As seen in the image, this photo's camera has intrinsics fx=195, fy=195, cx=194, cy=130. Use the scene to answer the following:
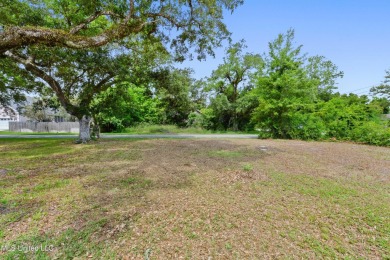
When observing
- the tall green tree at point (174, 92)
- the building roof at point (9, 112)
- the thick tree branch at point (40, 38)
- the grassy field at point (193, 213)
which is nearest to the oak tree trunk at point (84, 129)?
the tall green tree at point (174, 92)

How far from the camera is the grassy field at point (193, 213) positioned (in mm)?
2188

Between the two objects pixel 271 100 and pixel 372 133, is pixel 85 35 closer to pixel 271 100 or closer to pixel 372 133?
pixel 271 100

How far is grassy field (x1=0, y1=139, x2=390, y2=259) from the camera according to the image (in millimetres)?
2188

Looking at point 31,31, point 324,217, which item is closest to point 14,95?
point 31,31

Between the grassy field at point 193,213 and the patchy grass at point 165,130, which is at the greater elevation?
the patchy grass at point 165,130

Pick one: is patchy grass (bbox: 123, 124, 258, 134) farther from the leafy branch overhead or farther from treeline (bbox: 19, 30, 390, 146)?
the leafy branch overhead

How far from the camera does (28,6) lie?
25.5ft

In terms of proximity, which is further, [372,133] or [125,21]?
[372,133]

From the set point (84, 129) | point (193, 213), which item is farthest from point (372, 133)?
point (84, 129)

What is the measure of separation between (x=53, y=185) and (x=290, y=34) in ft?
48.5

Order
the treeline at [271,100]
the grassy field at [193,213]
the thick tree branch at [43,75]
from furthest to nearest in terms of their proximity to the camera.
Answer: the treeline at [271,100]
the thick tree branch at [43,75]
the grassy field at [193,213]

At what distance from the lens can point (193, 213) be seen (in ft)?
9.57

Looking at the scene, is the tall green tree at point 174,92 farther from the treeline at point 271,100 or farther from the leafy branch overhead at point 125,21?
the leafy branch overhead at point 125,21

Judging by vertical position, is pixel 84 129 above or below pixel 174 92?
below
